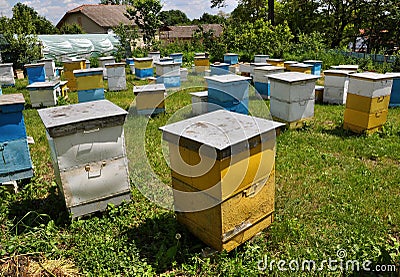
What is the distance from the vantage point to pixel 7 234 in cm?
280

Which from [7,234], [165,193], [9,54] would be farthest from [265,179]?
[9,54]

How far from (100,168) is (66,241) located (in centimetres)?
66

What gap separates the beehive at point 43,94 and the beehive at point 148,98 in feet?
8.11

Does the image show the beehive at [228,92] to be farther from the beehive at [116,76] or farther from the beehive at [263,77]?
the beehive at [116,76]

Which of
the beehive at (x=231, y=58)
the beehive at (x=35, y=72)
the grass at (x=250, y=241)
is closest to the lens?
the grass at (x=250, y=241)

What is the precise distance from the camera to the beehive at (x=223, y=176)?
2203 millimetres

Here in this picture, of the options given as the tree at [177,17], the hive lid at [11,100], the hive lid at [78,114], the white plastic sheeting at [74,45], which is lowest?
the hive lid at [78,114]

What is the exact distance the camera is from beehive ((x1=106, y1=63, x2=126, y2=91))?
9266mm

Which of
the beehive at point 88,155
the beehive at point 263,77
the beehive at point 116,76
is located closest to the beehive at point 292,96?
the beehive at point 263,77

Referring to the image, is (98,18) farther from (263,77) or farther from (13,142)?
(13,142)

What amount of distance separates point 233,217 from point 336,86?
556 centimetres

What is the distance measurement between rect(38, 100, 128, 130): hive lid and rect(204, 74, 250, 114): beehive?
2.20 m

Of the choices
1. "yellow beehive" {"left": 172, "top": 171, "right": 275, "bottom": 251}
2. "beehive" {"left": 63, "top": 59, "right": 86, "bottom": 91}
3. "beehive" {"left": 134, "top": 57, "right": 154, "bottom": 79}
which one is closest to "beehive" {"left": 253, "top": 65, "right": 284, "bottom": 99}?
"beehive" {"left": 134, "top": 57, "right": 154, "bottom": 79}

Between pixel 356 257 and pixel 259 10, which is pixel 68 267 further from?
pixel 259 10
